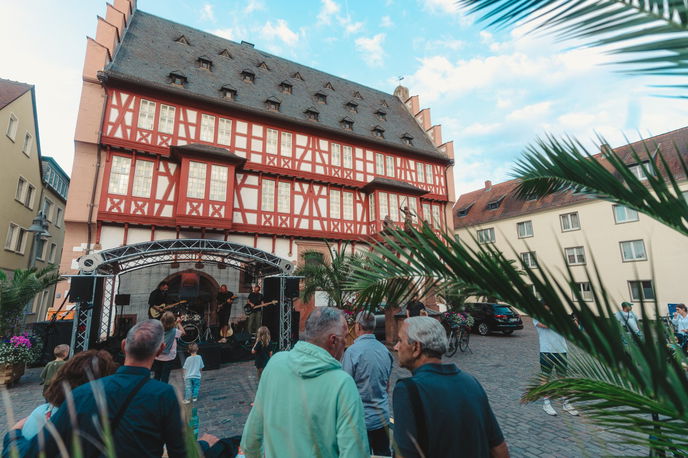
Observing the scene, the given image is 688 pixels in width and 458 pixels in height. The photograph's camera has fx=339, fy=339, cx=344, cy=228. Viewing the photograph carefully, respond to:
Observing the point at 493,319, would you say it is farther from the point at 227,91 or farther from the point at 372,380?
the point at 227,91

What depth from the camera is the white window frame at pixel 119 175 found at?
13609mm

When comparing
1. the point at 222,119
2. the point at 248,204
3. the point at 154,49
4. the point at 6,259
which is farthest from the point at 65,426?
the point at 6,259

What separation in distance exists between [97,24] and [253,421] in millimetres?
19163

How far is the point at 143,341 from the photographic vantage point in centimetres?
238

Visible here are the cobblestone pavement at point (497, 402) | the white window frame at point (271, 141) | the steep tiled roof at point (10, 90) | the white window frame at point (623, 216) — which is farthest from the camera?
the white window frame at point (623, 216)

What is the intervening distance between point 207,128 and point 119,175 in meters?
4.28

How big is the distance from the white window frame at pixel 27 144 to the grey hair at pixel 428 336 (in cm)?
2413

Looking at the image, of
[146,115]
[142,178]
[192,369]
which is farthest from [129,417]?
[146,115]

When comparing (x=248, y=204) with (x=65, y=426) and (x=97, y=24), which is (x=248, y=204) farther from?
(x=65, y=426)

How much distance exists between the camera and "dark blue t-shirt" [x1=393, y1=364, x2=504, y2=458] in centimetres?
188

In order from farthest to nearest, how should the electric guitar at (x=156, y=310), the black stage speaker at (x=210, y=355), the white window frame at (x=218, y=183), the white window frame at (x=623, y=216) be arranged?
the white window frame at (x=623, y=216) → the white window frame at (x=218, y=183) → the electric guitar at (x=156, y=310) → the black stage speaker at (x=210, y=355)

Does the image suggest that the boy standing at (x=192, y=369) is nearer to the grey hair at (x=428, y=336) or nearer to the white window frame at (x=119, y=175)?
the grey hair at (x=428, y=336)

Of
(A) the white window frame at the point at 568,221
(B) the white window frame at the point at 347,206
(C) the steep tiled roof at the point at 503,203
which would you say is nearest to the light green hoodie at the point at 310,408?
(B) the white window frame at the point at 347,206

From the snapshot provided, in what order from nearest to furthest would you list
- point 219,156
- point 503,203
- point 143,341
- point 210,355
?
point 143,341
point 210,355
point 219,156
point 503,203
